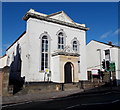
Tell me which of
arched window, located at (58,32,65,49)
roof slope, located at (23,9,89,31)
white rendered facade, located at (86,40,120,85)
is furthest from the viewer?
white rendered facade, located at (86,40,120,85)

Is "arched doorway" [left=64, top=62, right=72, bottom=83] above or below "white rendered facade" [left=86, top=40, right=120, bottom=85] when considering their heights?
below

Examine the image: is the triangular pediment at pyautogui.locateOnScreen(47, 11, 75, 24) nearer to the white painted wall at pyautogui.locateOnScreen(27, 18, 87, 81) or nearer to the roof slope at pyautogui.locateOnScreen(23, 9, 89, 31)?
the roof slope at pyautogui.locateOnScreen(23, 9, 89, 31)

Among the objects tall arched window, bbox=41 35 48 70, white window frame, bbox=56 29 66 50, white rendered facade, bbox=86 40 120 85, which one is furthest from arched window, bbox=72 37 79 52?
white rendered facade, bbox=86 40 120 85

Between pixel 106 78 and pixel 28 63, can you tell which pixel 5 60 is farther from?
pixel 106 78

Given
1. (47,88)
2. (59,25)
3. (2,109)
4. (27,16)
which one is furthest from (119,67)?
(2,109)

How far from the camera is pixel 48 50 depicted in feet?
58.4

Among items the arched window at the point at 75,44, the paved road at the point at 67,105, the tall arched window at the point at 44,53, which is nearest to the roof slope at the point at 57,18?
the arched window at the point at 75,44

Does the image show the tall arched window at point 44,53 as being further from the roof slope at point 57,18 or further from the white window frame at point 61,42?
the roof slope at point 57,18

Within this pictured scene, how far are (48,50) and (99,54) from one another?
34.5 ft

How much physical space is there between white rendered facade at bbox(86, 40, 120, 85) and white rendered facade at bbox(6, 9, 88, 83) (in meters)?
5.02

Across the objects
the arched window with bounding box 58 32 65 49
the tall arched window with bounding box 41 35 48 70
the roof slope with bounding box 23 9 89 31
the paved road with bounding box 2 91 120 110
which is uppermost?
the roof slope with bounding box 23 9 89 31

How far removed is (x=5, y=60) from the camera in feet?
99.9

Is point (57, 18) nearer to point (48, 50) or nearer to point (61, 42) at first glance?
point (61, 42)

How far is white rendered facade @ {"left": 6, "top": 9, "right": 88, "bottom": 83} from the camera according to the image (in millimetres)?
16516
